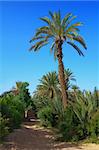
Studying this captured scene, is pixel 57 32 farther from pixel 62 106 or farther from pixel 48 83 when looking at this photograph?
pixel 48 83

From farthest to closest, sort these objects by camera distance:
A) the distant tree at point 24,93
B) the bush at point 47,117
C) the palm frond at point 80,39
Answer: the distant tree at point 24,93 < the bush at point 47,117 < the palm frond at point 80,39

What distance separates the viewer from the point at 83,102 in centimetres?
2538

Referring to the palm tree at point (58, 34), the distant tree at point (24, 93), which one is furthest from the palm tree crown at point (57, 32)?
the distant tree at point (24, 93)

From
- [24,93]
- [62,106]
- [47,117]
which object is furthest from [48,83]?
[62,106]

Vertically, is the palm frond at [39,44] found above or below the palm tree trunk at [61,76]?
above

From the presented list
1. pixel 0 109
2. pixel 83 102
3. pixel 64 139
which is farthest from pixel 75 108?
pixel 0 109

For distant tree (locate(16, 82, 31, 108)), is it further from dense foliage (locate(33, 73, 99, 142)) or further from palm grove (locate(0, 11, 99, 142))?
dense foliage (locate(33, 73, 99, 142))

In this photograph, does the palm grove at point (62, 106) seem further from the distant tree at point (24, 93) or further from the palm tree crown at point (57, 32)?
the distant tree at point (24, 93)

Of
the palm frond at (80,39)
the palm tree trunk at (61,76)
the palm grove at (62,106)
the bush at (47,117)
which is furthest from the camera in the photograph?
the bush at (47,117)

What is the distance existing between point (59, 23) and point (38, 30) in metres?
1.99

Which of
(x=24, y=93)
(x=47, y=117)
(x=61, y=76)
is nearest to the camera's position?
(x=61, y=76)

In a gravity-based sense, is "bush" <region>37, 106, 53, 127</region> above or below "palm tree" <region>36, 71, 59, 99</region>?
below

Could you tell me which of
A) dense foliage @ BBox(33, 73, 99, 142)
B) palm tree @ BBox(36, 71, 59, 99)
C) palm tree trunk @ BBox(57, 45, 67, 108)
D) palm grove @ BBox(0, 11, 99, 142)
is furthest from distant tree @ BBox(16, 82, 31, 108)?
dense foliage @ BBox(33, 73, 99, 142)

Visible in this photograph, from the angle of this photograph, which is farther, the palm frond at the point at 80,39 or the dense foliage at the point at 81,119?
the palm frond at the point at 80,39
